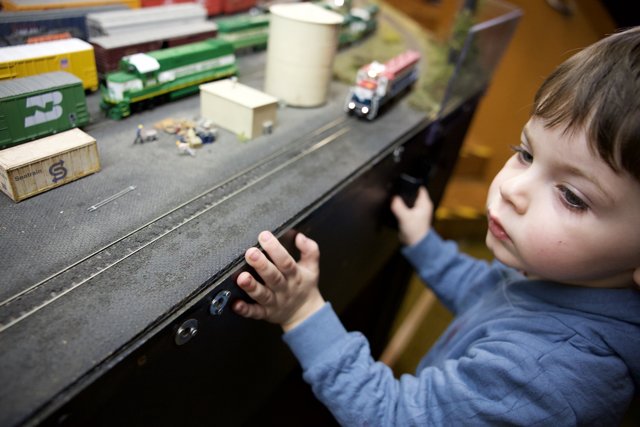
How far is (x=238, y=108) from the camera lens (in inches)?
35.7

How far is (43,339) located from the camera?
0.47 meters

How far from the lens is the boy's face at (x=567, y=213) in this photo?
573 millimetres

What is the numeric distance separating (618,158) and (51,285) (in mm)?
714

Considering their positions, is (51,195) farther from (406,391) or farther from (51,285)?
(406,391)

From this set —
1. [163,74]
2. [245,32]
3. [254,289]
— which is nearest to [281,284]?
[254,289]

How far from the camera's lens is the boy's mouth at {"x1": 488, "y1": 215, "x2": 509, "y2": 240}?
0.72m

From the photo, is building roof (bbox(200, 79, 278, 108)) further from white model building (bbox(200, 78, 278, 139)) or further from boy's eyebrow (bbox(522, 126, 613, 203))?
boy's eyebrow (bbox(522, 126, 613, 203))

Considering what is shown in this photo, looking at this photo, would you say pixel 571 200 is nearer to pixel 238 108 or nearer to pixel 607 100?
pixel 607 100

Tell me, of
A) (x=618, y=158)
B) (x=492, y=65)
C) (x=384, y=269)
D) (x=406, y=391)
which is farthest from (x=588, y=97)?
(x=492, y=65)

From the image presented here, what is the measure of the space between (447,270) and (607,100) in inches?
25.5

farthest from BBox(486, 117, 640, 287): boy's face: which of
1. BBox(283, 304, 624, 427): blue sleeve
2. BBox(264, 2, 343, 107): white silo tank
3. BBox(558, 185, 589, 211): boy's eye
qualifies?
BBox(264, 2, 343, 107): white silo tank

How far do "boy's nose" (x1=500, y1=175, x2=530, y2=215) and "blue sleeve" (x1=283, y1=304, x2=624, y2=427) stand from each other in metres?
0.20

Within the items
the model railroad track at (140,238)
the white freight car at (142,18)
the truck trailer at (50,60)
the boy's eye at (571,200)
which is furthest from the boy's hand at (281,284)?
the white freight car at (142,18)

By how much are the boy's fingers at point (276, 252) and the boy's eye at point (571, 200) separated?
401 millimetres
